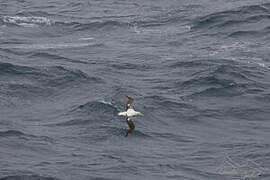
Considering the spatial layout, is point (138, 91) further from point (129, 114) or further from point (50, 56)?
point (129, 114)

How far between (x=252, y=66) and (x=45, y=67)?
2240 cm

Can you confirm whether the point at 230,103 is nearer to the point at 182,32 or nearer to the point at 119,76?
the point at 119,76

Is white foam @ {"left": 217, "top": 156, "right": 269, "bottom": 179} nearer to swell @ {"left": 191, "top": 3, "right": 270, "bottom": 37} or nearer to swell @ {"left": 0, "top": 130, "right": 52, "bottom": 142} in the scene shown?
swell @ {"left": 0, "top": 130, "right": 52, "bottom": 142}

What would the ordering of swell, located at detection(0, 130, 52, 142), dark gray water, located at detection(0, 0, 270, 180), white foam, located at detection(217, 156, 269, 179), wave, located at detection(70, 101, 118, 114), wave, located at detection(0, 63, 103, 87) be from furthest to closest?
wave, located at detection(0, 63, 103, 87) < wave, located at detection(70, 101, 118, 114) < swell, located at detection(0, 130, 52, 142) < dark gray water, located at detection(0, 0, 270, 180) < white foam, located at detection(217, 156, 269, 179)

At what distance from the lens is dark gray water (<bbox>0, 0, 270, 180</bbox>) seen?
236ft

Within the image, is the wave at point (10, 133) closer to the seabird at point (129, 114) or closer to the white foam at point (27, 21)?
the seabird at point (129, 114)

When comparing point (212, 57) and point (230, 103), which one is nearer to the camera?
point (230, 103)

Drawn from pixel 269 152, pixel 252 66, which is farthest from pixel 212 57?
pixel 269 152

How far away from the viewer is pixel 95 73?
94.6 metres

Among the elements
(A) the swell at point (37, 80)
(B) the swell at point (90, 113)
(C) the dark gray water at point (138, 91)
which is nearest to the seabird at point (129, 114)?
(C) the dark gray water at point (138, 91)

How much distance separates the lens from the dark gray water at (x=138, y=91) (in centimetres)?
7194

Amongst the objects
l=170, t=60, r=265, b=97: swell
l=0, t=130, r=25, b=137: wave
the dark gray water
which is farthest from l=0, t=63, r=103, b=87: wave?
l=0, t=130, r=25, b=137: wave

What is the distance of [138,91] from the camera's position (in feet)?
289

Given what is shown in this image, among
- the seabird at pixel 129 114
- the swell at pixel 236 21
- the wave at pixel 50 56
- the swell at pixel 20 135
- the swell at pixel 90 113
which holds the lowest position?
the seabird at pixel 129 114
